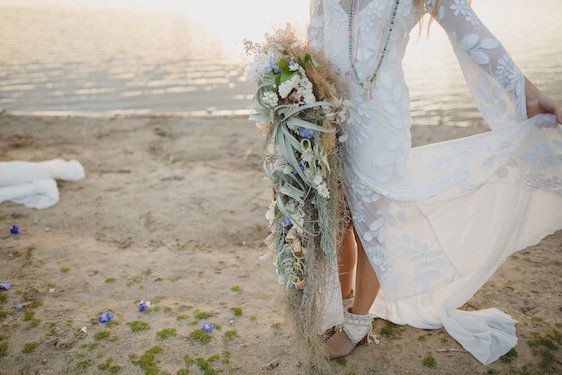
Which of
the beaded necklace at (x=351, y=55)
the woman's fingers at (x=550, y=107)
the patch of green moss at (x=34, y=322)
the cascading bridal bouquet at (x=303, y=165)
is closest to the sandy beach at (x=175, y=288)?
the patch of green moss at (x=34, y=322)

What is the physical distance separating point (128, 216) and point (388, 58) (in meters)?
3.30

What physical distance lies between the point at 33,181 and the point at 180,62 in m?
8.10

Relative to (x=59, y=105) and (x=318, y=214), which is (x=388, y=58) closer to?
(x=318, y=214)

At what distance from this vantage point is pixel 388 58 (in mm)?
2400

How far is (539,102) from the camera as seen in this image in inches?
94.3

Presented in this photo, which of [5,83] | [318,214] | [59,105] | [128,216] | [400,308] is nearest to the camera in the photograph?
[318,214]

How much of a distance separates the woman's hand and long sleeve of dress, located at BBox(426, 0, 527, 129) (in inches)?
1.2

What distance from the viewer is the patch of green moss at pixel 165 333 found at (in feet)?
10.2

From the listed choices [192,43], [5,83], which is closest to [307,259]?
[5,83]

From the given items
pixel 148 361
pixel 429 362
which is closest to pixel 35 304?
pixel 148 361

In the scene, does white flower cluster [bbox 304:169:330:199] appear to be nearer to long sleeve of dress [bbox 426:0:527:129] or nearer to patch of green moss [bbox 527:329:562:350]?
long sleeve of dress [bbox 426:0:527:129]

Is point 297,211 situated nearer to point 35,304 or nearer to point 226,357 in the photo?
point 226,357

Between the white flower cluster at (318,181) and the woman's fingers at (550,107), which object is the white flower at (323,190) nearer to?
the white flower cluster at (318,181)

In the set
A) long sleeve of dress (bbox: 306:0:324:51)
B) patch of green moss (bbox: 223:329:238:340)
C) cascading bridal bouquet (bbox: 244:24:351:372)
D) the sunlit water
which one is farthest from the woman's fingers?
the sunlit water
